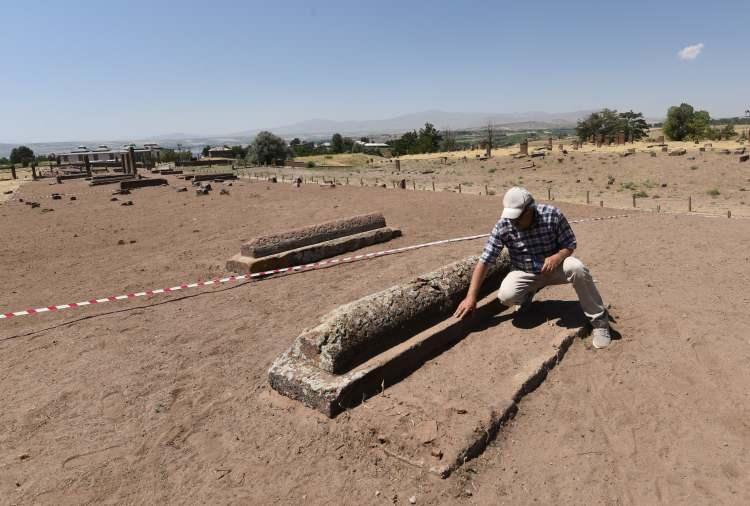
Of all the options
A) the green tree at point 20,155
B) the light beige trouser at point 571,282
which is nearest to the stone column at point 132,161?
the light beige trouser at point 571,282

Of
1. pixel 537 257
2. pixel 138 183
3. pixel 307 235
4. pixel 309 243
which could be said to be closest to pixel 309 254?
pixel 309 243

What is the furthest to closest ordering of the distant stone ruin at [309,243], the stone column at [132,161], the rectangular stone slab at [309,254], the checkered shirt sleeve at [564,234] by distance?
the stone column at [132,161], the distant stone ruin at [309,243], the rectangular stone slab at [309,254], the checkered shirt sleeve at [564,234]

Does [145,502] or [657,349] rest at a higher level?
[657,349]

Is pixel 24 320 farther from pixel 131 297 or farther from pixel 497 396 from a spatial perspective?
pixel 497 396

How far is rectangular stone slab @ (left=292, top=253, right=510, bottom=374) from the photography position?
4473 millimetres

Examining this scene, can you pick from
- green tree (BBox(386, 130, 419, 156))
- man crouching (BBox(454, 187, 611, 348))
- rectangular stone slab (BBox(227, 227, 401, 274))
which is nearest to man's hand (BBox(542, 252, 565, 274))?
man crouching (BBox(454, 187, 611, 348))

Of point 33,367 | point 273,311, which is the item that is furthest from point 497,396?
point 33,367

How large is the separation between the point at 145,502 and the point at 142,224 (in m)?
14.4

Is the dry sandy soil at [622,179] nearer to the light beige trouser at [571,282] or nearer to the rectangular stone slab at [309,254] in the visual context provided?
the rectangular stone slab at [309,254]

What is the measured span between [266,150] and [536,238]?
59422mm

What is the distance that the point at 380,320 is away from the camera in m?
4.77

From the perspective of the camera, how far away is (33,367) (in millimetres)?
5480

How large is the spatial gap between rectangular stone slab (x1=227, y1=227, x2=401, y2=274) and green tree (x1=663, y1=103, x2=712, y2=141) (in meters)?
51.9

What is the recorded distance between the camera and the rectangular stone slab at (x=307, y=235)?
9172mm
